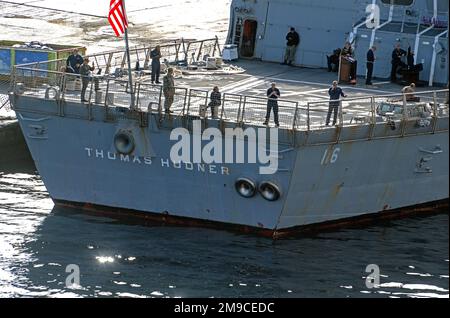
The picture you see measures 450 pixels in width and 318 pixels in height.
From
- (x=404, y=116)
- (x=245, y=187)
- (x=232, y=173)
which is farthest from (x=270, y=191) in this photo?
(x=404, y=116)

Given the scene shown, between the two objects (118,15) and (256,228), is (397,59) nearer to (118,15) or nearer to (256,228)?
(256,228)

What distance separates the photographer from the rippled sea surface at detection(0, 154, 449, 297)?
35188mm

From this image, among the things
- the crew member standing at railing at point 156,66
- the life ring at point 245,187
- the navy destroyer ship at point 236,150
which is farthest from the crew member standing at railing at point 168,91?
the crew member standing at railing at point 156,66

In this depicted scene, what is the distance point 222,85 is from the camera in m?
44.2

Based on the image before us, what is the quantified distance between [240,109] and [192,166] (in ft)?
8.27

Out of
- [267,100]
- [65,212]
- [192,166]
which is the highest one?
[267,100]

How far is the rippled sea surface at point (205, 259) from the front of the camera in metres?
35.2

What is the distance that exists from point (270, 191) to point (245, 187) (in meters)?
0.91

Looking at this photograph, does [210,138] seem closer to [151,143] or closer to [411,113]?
[151,143]

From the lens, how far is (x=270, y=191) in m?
38.1

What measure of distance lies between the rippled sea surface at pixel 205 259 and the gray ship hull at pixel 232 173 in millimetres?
709

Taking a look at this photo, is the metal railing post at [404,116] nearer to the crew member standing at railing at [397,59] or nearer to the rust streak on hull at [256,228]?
the rust streak on hull at [256,228]
